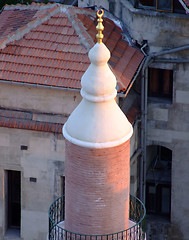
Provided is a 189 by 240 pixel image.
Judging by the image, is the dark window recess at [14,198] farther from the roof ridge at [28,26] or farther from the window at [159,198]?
the window at [159,198]

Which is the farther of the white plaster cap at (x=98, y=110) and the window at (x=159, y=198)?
the window at (x=159, y=198)

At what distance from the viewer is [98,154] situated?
1227 inches

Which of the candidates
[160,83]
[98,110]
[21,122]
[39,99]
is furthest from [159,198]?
[98,110]

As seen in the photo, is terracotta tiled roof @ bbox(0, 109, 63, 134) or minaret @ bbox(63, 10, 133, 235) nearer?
minaret @ bbox(63, 10, 133, 235)

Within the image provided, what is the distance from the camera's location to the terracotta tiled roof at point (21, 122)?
44281 millimetres

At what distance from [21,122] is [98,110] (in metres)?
13.8

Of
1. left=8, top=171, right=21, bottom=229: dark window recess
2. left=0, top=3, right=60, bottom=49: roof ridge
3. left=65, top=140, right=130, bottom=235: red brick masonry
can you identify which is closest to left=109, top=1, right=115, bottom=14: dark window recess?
left=0, top=3, right=60, bottom=49: roof ridge

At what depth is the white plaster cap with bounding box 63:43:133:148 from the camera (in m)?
31.0

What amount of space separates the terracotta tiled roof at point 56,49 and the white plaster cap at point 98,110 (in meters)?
11.4

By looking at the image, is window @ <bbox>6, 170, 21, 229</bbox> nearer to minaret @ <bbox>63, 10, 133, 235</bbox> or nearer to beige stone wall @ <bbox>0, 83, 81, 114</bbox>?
beige stone wall @ <bbox>0, 83, 81, 114</bbox>

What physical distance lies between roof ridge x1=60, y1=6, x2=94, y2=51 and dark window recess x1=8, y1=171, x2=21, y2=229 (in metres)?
6.96

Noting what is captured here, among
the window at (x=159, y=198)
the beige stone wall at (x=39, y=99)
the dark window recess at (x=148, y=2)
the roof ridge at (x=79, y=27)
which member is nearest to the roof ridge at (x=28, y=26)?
the roof ridge at (x=79, y=27)

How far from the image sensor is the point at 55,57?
44000mm

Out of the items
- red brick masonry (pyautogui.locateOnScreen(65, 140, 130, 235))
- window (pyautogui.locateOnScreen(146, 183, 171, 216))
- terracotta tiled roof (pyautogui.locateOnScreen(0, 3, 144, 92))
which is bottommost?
window (pyautogui.locateOnScreen(146, 183, 171, 216))
